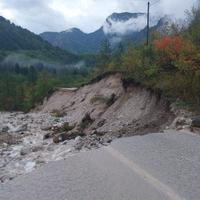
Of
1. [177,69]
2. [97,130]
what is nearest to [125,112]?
[177,69]

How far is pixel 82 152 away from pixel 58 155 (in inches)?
46.4

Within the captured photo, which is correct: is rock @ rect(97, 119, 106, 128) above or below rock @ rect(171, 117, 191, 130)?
below

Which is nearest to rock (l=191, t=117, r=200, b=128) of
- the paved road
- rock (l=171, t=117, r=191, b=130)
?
rock (l=171, t=117, r=191, b=130)

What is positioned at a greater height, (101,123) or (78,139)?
(78,139)

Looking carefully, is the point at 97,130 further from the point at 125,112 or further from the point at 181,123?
the point at 125,112

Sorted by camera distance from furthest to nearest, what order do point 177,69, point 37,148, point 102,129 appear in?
point 177,69 → point 102,129 → point 37,148

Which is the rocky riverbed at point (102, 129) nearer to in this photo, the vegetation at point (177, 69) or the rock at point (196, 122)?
the rock at point (196, 122)

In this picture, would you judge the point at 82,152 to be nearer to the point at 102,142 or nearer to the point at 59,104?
the point at 102,142

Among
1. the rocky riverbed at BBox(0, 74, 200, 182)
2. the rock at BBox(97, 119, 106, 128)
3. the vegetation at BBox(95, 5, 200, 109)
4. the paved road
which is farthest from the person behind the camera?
the rock at BBox(97, 119, 106, 128)

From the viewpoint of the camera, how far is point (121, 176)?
1524cm

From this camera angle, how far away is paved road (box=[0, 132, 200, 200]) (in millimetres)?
13462

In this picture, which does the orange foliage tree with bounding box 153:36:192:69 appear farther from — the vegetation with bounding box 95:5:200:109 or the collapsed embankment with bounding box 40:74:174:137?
the collapsed embankment with bounding box 40:74:174:137

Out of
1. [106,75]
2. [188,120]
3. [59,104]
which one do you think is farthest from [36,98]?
[188,120]

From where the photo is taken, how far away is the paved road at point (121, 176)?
1346cm
